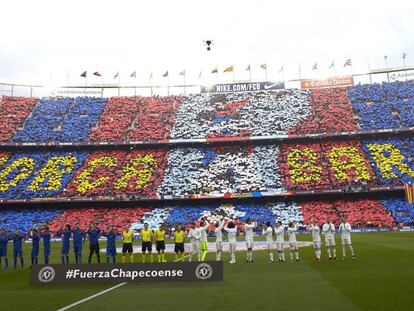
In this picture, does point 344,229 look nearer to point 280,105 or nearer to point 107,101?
point 280,105

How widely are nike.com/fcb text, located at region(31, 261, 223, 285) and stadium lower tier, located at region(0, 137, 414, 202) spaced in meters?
38.9

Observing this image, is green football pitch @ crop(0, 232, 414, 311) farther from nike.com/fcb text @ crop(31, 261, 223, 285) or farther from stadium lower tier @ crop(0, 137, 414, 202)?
Answer: stadium lower tier @ crop(0, 137, 414, 202)

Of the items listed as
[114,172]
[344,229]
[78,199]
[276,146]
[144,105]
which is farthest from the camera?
[144,105]

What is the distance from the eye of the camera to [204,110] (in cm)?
7069

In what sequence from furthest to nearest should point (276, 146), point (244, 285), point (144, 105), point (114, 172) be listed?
point (144, 105)
point (276, 146)
point (114, 172)
point (244, 285)

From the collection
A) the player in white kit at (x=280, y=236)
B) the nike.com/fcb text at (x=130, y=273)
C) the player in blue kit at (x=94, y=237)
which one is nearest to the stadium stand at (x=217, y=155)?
the player in white kit at (x=280, y=236)

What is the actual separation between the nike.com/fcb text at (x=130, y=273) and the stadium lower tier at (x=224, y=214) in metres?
34.8

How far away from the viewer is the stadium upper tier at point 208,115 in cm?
6244

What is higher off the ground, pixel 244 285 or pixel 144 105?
pixel 144 105

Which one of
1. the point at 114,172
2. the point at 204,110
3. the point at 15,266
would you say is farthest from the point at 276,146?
the point at 15,266

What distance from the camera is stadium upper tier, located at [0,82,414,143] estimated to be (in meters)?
62.4

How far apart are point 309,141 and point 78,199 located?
34549mm

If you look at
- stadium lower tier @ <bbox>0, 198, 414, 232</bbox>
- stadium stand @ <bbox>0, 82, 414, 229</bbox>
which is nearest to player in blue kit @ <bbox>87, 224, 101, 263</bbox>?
stadium lower tier @ <bbox>0, 198, 414, 232</bbox>

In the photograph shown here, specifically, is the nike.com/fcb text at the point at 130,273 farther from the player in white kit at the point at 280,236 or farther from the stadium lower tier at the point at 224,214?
the stadium lower tier at the point at 224,214
